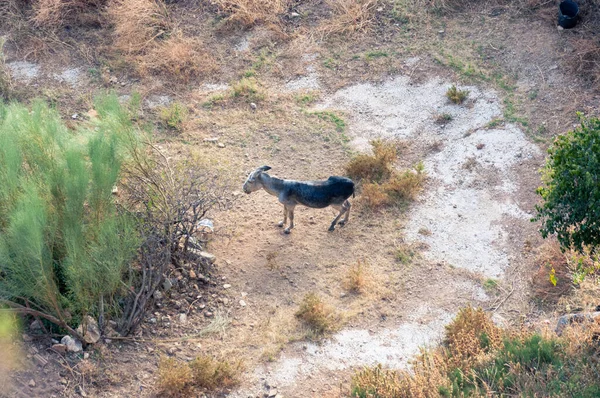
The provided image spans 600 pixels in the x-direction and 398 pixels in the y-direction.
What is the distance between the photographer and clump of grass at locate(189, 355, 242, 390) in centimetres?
723

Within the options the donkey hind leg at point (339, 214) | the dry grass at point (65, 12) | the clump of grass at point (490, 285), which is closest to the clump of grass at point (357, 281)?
the donkey hind leg at point (339, 214)

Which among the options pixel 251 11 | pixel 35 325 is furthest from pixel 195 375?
pixel 251 11

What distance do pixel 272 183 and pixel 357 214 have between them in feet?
4.46

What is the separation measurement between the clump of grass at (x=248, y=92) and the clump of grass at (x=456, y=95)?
3148 millimetres

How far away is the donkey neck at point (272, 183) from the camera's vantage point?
9.44m

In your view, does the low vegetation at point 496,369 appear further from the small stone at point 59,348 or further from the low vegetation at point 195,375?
the small stone at point 59,348

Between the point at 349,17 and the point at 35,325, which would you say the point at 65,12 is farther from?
the point at 35,325

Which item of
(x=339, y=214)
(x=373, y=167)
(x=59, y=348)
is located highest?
(x=373, y=167)

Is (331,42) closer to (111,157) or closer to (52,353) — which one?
(111,157)

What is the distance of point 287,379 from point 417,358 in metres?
1.38

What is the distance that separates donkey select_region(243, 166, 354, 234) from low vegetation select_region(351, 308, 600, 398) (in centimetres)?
248

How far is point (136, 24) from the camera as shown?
1327 cm

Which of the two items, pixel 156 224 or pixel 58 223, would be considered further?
pixel 156 224

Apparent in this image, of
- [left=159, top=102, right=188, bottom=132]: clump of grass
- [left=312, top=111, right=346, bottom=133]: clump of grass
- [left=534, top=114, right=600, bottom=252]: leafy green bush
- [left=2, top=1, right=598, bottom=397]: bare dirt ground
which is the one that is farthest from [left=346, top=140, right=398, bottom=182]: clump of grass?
[left=534, top=114, right=600, bottom=252]: leafy green bush
